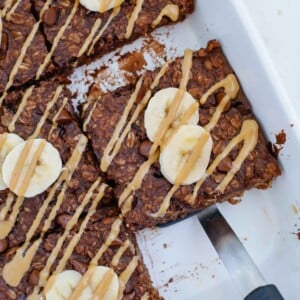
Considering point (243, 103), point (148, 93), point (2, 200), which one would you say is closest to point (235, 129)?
point (243, 103)

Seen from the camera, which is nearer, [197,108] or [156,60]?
[197,108]

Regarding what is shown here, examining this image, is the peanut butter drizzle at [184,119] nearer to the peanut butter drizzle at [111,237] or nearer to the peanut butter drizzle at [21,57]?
the peanut butter drizzle at [111,237]

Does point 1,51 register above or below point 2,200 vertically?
above

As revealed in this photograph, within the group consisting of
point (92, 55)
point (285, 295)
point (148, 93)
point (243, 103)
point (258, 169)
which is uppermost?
point (92, 55)

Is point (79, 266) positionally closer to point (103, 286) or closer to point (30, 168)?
point (103, 286)

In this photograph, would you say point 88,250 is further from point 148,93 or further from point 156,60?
point 156,60

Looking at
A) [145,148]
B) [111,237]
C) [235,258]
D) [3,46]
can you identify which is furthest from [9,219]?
[235,258]

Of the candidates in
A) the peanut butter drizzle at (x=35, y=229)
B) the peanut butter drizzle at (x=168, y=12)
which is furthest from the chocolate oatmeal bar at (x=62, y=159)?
the peanut butter drizzle at (x=168, y=12)

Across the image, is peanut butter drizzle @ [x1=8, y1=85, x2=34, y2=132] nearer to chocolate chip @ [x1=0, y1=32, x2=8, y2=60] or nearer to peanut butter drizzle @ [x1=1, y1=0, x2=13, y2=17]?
chocolate chip @ [x1=0, y1=32, x2=8, y2=60]
